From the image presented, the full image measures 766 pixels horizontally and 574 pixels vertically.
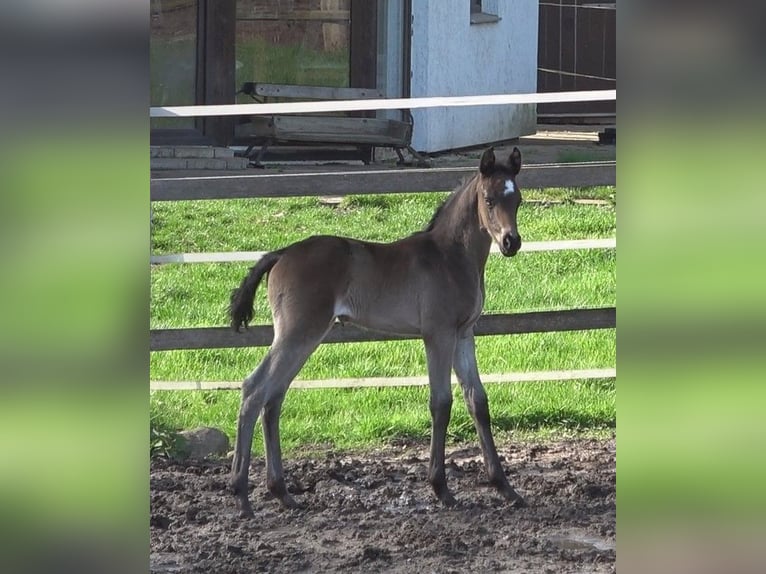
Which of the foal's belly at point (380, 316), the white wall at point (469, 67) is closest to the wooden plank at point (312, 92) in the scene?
the white wall at point (469, 67)

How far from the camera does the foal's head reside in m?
5.04

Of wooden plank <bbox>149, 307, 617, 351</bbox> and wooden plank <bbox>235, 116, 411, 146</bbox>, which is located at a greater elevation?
wooden plank <bbox>235, 116, 411, 146</bbox>

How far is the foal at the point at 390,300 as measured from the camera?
17.2 ft

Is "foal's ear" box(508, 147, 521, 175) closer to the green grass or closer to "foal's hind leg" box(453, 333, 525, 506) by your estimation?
"foal's hind leg" box(453, 333, 525, 506)

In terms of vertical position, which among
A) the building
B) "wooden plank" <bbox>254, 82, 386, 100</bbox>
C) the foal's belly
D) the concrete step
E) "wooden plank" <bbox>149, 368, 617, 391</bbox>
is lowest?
"wooden plank" <bbox>149, 368, 617, 391</bbox>

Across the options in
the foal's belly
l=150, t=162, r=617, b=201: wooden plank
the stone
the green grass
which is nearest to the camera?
the foal's belly

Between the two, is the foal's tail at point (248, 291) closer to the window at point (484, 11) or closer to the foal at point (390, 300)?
the foal at point (390, 300)

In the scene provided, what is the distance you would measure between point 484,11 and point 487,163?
9.98m

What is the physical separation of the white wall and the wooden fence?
6.56 meters

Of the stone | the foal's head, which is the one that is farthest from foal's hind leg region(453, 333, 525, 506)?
the stone

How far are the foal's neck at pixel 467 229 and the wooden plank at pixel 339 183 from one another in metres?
0.39
